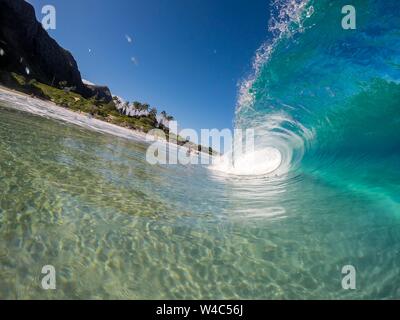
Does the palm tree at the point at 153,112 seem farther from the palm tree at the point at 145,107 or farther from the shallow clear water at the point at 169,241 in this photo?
the shallow clear water at the point at 169,241

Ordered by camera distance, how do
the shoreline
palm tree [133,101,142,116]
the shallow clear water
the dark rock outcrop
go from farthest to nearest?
1. palm tree [133,101,142,116]
2. the dark rock outcrop
3. the shoreline
4. the shallow clear water

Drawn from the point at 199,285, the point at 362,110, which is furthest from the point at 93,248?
the point at 362,110

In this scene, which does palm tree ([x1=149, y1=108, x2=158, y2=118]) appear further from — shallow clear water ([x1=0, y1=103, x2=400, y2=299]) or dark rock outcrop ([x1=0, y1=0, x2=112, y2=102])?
shallow clear water ([x1=0, y1=103, x2=400, y2=299])

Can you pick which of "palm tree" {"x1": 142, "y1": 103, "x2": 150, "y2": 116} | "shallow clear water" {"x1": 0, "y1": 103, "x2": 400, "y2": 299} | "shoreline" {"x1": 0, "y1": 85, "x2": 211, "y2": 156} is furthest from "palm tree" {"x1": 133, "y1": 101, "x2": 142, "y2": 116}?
"shallow clear water" {"x1": 0, "y1": 103, "x2": 400, "y2": 299}

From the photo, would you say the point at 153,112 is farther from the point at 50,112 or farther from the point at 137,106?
the point at 50,112

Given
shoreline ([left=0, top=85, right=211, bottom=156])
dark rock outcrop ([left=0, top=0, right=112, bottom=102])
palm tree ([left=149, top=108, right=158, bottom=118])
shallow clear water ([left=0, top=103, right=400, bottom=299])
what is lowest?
shallow clear water ([left=0, top=103, right=400, bottom=299])

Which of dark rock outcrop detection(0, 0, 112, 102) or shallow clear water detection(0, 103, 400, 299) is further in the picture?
dark rock outcrop detection(0, 0, 112, 102)

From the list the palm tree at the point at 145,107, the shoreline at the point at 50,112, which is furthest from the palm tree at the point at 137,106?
the shoreline at the point at 50,112
